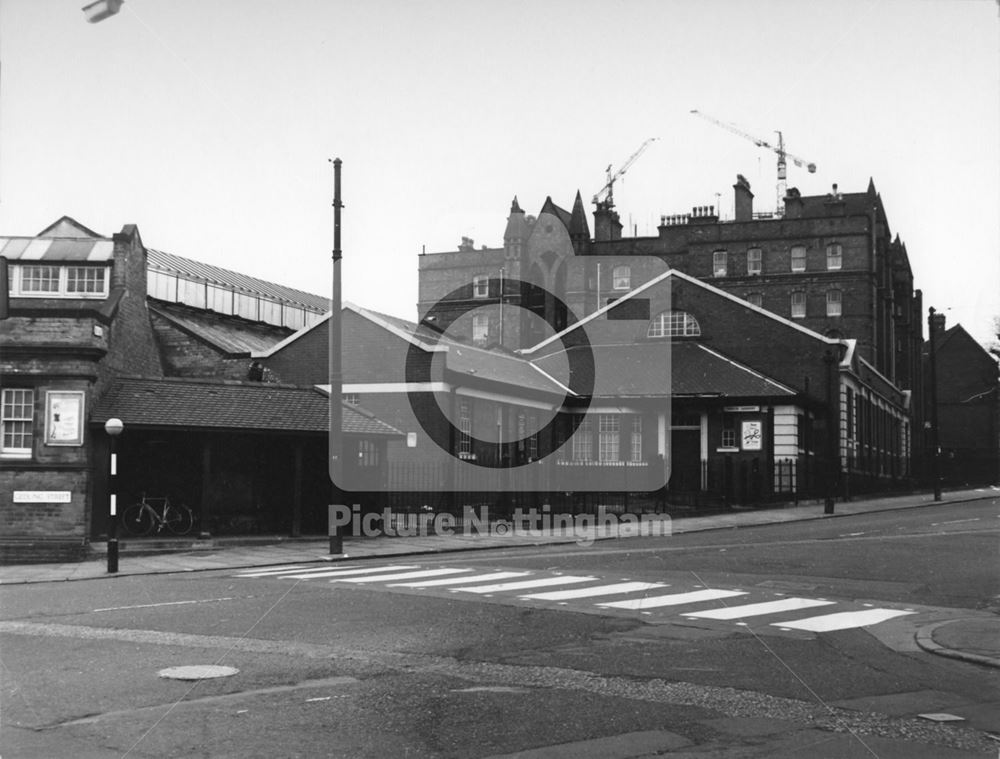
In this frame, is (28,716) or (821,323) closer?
(28,716)

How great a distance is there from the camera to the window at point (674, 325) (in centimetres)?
5188

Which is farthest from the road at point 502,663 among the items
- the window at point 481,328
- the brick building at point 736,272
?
the window at point 481,328

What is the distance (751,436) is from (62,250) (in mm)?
25901

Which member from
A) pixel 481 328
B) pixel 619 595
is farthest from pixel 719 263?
pixel 619 595

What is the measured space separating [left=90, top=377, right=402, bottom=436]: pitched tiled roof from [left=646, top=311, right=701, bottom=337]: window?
2266 cm

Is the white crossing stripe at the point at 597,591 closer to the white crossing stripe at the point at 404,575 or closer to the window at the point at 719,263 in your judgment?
the white crossing stripe at the point at 404,575

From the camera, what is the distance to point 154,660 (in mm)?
11578

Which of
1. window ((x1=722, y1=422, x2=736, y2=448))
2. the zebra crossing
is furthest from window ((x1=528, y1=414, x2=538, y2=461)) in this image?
the zebra crossing

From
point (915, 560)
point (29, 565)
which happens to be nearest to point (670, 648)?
point (915, 560)

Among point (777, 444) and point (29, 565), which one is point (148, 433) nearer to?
point (29, 565)

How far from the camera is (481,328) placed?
264ft

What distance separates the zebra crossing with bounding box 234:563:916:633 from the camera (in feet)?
48.6

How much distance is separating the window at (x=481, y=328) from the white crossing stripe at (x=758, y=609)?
63265mm

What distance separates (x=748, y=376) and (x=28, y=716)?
4037 centimetres
